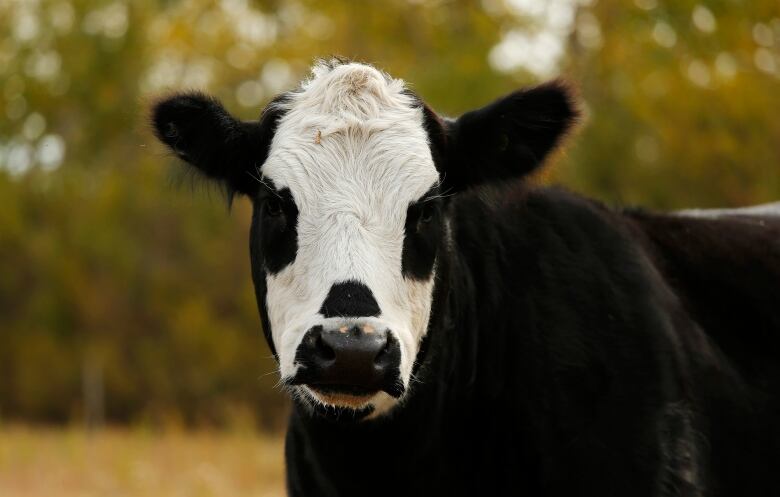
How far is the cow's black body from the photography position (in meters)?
4.87

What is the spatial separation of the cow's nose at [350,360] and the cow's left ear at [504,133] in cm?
112

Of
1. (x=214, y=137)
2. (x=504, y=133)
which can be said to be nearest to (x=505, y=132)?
(x=504, y=133)

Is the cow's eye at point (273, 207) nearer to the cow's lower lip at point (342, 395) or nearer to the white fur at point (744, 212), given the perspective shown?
the cow's lower lip at point (342, 395)

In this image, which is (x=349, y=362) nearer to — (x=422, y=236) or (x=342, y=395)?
(x=342, y=395)

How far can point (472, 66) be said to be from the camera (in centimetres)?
1902

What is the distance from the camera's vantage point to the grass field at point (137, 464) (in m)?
11.2

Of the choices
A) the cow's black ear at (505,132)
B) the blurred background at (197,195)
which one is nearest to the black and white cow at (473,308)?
the cow's black ear at (505,132)

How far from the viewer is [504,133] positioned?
519 centimetres

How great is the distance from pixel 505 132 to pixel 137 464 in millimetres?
8532

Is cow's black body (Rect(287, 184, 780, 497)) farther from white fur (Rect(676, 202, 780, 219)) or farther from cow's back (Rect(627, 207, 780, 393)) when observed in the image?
white fur (Rect(676, 202, 780, 219))

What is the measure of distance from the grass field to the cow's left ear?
627 centimetres

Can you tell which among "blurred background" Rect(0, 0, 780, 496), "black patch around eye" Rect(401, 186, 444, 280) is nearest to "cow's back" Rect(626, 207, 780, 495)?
"black patch around eye" Rect(401, 186, 444, 280)

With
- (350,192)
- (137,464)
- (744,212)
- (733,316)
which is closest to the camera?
(350,192)

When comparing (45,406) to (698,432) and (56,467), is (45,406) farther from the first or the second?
(698,432)
